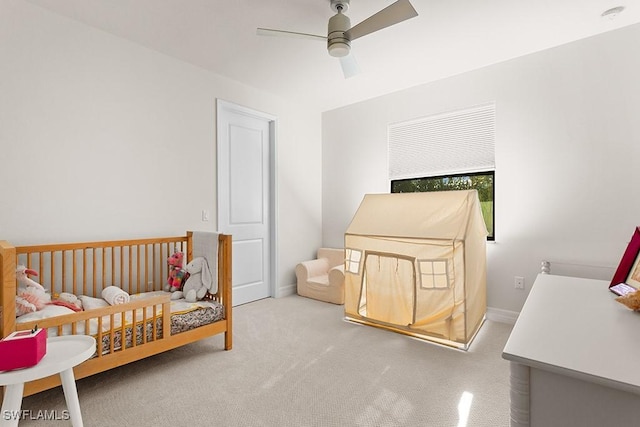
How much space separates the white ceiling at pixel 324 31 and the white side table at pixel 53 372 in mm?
2187

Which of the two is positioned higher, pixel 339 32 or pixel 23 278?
pixel 339 32

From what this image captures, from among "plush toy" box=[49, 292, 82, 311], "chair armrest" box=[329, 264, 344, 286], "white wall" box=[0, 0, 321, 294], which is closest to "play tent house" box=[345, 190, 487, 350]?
"chair armrest" box=[329, 264, 344, 286]

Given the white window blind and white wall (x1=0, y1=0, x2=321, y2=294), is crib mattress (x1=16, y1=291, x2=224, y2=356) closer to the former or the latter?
white wall (x1=0, y1=0, x2=321, y2=294)

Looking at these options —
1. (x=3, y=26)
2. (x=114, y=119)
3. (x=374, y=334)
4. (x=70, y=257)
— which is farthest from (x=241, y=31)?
(x=374, y=334)

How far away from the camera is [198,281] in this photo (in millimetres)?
2590

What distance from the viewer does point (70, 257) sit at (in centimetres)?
245

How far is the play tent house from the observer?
2.51 meters

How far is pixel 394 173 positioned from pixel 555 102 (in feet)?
5.49

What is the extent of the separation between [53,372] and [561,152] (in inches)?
148

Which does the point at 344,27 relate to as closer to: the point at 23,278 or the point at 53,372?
the point at 53,372

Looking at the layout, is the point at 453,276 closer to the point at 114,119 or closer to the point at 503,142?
the point at 503,142

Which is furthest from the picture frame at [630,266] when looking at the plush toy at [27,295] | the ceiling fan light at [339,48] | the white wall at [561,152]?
the plush toy at [27,295]

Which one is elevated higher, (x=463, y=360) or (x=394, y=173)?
(x=394, y=173)

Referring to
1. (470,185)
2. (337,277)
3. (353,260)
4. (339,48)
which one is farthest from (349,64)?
(337,277)
